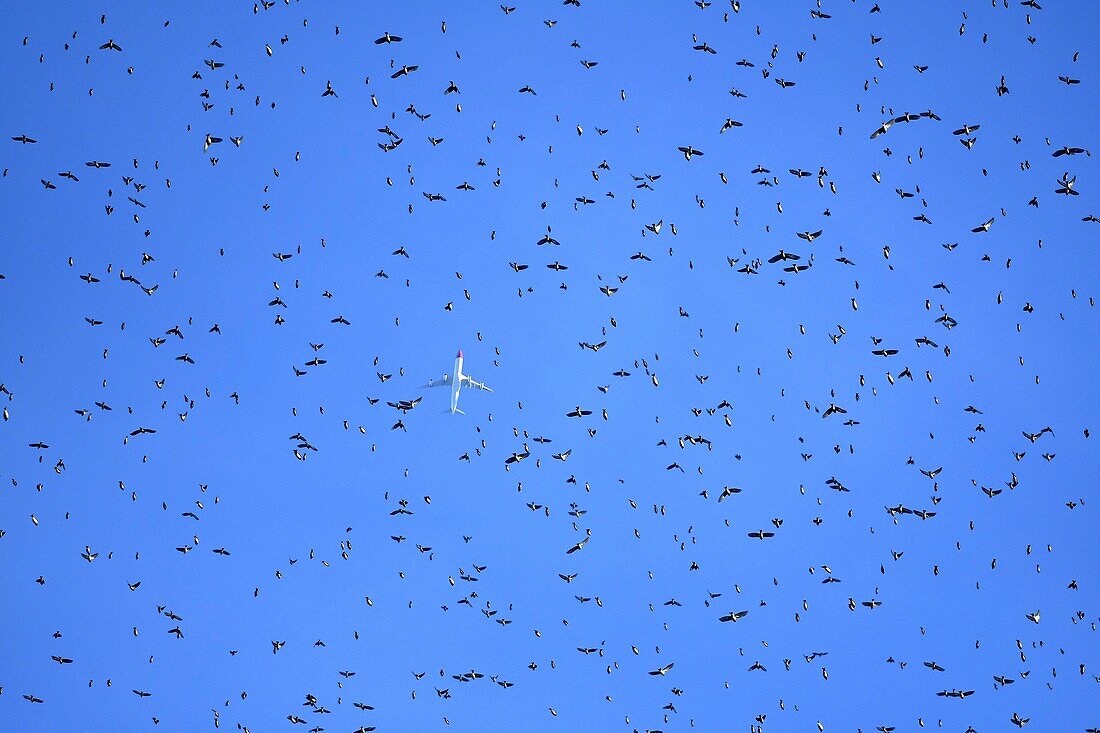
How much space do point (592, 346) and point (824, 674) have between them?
47908 millimetres

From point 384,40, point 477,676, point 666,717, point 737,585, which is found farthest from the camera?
point 737,585

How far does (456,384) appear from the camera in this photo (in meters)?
192

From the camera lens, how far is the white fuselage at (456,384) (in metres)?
192

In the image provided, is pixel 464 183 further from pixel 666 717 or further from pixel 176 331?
pixel 666 717

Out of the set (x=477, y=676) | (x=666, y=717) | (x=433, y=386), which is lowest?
(x=477, y=676)

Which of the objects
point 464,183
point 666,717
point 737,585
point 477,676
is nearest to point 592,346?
point 464,183

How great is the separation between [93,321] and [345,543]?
25645mm

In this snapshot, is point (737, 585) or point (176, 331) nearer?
point (176, 331)

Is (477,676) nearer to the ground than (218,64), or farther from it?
nearer to the ground

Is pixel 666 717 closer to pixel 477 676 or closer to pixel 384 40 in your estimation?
pixel 477 676

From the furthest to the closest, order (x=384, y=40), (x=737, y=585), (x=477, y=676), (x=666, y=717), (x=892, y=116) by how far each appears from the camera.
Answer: (x=737, y=585) → (x=666, y=717) → (x=477, y=676) → (x=892, y=116) → (x=384, y=40)

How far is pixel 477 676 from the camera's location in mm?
114062

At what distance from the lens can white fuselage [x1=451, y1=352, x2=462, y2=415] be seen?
192 meters

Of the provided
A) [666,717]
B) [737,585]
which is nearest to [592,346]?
[666,717]
